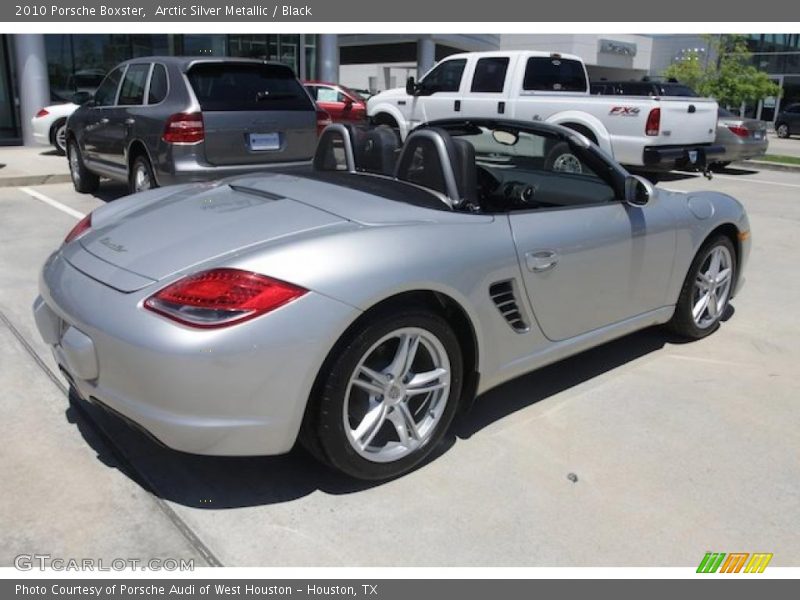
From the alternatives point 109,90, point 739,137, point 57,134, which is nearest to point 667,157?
point 739,137

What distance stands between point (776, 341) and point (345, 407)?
3479 mm

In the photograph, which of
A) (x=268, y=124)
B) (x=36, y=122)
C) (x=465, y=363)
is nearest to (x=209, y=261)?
(x=465, y=363)

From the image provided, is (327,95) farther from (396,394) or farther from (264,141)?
(396,394)

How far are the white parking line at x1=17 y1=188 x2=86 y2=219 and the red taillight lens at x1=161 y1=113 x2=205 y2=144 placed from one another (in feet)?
5.99

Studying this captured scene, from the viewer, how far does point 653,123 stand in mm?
10102

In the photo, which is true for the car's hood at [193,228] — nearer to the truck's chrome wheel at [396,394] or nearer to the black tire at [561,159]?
the truck's chrome wheel at [396,394]

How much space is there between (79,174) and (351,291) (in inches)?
323

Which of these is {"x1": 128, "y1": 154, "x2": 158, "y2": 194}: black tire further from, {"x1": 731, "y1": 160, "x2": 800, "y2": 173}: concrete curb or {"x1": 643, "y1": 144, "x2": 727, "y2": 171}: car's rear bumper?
{"x1": 731, "y1": 160, "x2": 800, "y2": 173}: concrete curb

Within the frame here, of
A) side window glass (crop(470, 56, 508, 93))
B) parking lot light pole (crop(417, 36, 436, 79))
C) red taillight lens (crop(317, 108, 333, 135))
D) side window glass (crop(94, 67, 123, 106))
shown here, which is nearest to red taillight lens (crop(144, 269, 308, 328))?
red taillight lens (crop(317, 108, 333, 135))

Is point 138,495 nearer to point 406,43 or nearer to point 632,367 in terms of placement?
point 632,367

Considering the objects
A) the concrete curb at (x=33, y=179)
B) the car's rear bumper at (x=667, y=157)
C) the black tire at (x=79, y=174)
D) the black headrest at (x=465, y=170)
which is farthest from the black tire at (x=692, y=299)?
the concrete curb at (x=33, y=179)

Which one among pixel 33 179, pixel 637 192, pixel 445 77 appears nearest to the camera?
pixel 637 192

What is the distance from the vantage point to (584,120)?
10.6 metres

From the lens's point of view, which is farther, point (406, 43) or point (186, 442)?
point (406, 43)
